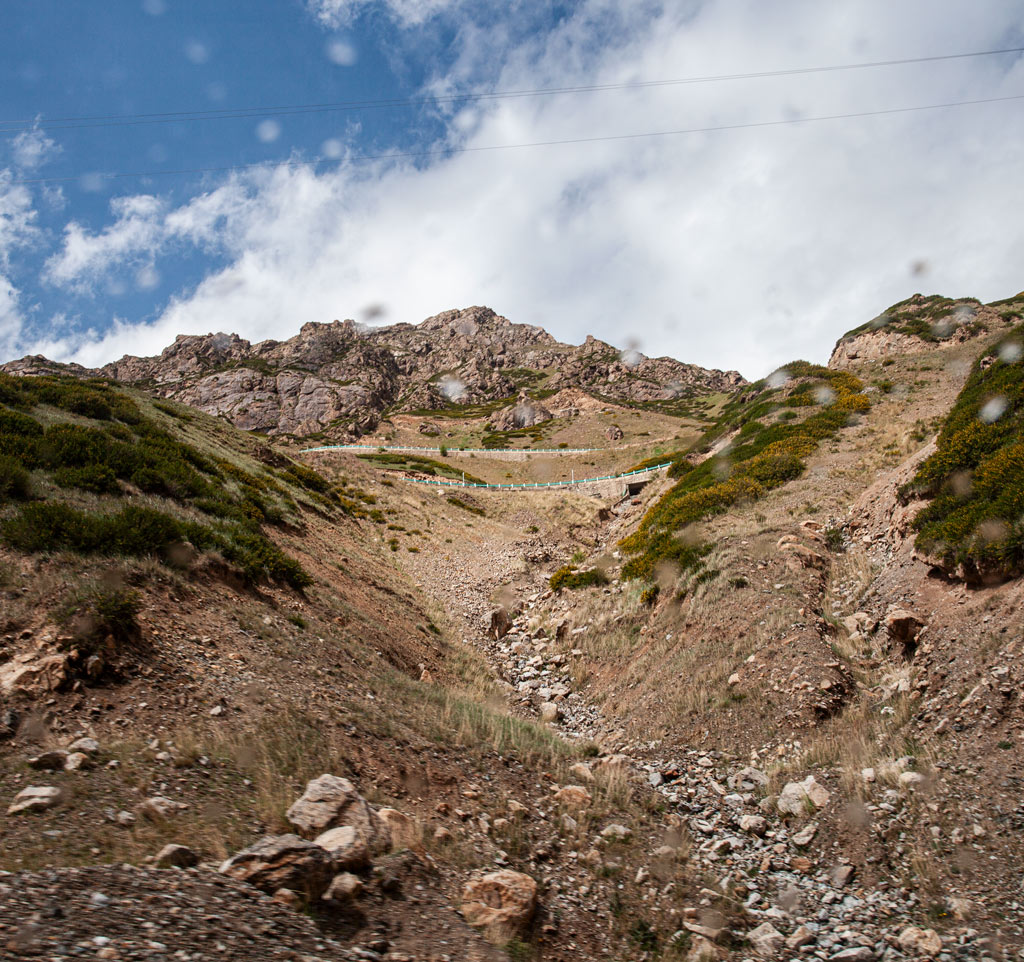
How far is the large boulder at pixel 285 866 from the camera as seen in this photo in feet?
13.9

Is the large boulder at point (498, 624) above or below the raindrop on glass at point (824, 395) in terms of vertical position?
below

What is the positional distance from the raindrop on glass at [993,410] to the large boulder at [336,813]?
45.8 feet

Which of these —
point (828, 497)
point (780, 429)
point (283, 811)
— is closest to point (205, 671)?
point (283, 811)

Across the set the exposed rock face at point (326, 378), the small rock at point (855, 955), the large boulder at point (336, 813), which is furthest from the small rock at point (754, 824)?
the exposed rock face at point (326, 378)

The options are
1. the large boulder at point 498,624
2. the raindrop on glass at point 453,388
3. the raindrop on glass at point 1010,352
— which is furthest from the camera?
the raindrop on glass at point 453,388

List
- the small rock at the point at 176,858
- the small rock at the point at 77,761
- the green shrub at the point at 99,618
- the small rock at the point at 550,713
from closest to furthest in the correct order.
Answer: the small rock at the point at 176,858 → the small rock at the point at 77,761 → the green shrub at the point at 99,618 → the small rock at the point at 550,713

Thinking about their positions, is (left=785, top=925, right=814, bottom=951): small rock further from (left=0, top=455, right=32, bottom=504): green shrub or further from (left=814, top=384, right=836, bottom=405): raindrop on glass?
(left=814, top=384, right=836, bottom=405): raindrop on glass

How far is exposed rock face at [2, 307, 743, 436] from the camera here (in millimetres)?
144125

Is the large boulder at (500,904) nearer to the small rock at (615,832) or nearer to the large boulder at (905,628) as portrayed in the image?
the small rock at (615,832)

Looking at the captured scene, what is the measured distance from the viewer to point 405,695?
9523 millimetres

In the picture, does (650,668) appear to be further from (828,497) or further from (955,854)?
(828,497)

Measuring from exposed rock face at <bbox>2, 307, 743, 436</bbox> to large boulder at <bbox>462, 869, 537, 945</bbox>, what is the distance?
128608mm

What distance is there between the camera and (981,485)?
33.6 feet

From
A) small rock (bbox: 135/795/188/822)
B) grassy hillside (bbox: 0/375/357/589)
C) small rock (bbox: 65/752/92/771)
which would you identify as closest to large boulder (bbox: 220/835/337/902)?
small rock (bbox: 135/795/188/822)
